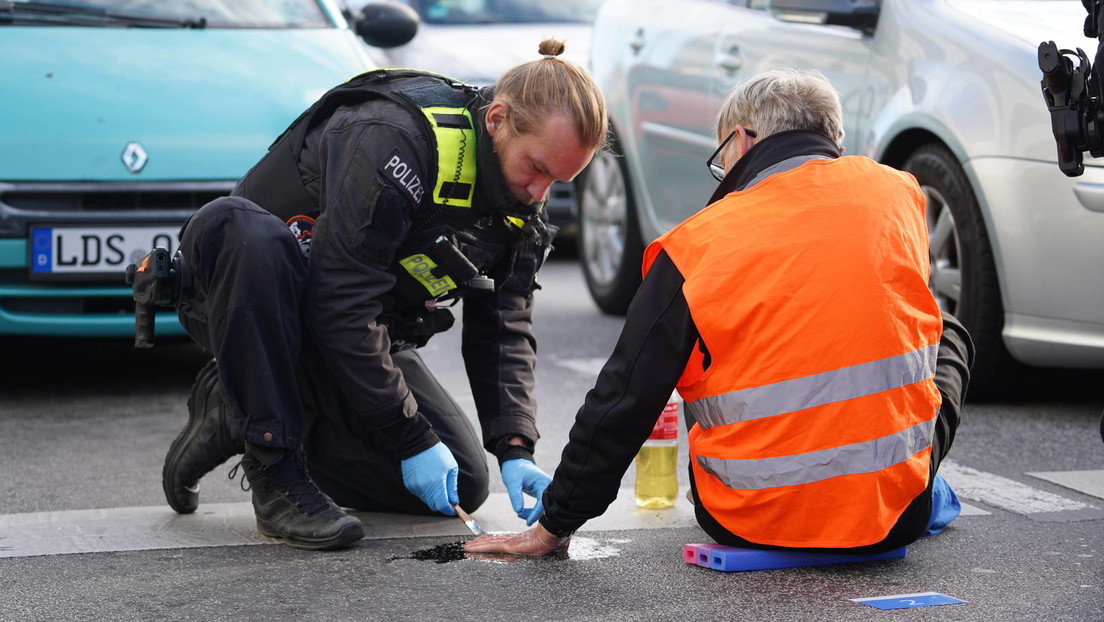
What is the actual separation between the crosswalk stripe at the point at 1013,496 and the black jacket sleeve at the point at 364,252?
56.6 inches

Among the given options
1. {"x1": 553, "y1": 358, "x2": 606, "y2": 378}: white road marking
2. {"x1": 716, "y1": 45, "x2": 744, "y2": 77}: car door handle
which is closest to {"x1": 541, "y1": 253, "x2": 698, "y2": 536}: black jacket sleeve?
{"x1": 553, "y1": 358, "x2": 606, "y2": 378}: white road marking

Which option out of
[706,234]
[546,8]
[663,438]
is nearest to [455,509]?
[663,438]

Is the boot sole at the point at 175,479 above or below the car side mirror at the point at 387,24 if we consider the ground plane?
below

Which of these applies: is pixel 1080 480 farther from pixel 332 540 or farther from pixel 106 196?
pixel 106 196

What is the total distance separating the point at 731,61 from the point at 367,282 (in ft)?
9.15

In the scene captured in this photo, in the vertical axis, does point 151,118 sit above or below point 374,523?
above

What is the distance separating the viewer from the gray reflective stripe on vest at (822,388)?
114 inches

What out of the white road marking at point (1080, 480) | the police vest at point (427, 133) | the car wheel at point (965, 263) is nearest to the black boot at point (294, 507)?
the police vest at point (427, 133)

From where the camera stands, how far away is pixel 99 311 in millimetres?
4879

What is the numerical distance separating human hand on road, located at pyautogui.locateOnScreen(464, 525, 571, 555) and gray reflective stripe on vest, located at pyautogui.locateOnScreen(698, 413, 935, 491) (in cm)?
42

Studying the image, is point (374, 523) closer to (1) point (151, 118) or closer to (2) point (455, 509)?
(2) point (455, 509)

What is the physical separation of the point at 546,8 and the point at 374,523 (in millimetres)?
6676

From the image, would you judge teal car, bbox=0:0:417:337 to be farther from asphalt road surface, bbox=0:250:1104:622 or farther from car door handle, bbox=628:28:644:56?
car door handle, bbox=628:28:644:56

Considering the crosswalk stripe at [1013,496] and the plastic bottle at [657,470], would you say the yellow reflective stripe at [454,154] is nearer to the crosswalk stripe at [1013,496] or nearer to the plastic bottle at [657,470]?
the plastic bottle at [657,470]
